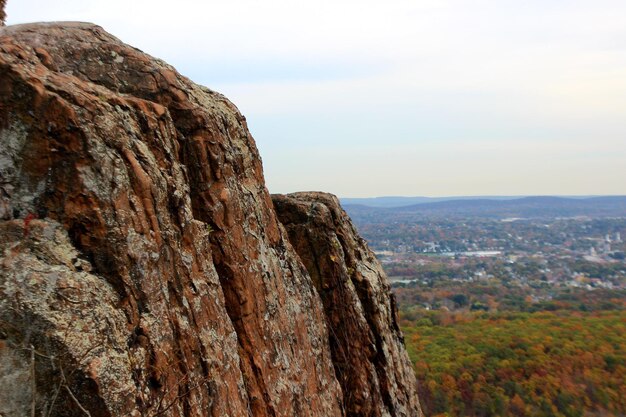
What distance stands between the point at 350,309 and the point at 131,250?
635 cm

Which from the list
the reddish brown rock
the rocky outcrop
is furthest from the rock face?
the rocky outcrop

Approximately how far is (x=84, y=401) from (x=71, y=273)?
1.37 metres

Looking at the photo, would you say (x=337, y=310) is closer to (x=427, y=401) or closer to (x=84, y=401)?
(x=84, y=401)

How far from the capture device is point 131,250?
6.46 meters

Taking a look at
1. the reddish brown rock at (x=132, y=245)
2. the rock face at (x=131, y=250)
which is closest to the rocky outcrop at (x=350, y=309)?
the rock face at (x=131, y=250)

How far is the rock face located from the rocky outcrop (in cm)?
138

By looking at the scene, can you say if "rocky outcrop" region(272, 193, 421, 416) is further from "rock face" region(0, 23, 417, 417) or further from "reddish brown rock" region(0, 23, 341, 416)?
"reddish brown rock" region(0, 23, 341, 416)

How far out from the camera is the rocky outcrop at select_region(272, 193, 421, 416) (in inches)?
452

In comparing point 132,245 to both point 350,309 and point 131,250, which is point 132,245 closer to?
point 131,250

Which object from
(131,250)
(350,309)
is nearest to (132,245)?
(131,250)

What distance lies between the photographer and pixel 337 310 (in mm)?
11727

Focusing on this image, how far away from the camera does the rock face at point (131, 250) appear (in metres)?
5.55

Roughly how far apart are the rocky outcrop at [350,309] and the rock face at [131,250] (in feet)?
4.52

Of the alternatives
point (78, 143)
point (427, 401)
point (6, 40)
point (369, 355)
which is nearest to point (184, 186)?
point (78, 143)
